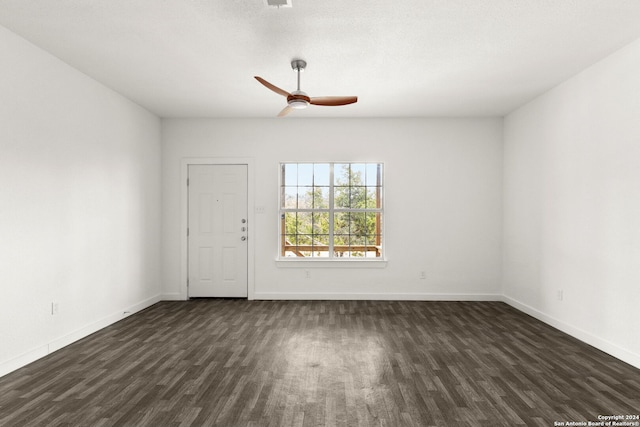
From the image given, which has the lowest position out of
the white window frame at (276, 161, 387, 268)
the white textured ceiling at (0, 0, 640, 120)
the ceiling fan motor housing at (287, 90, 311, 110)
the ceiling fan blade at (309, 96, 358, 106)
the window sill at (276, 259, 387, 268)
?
the window sill at (276, 259, 387, 268)

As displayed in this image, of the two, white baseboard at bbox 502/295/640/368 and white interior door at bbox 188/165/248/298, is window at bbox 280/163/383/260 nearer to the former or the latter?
white interior door at bbox 188/165/248/298

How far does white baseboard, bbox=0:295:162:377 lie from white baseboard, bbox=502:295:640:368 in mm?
5199

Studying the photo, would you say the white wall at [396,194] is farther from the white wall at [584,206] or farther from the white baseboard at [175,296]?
the white wall at [584,206]

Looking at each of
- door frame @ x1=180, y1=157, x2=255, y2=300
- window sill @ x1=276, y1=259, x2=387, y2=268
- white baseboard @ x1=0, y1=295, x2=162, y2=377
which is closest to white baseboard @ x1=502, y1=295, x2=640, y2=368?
window sill @ x1=276, y1=259, x2=387, y2=268

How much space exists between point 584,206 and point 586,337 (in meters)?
1.34

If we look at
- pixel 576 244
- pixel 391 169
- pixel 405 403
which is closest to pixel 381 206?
pixel 391 169

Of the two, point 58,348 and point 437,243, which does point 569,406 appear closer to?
point 437,243

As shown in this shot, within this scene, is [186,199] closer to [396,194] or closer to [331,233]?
[331,233]

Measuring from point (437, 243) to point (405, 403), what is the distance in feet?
12.2

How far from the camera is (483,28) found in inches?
127

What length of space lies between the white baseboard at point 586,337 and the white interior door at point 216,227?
13.5 ft

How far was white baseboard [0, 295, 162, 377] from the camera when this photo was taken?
10.8ft

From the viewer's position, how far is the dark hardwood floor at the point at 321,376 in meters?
2.54

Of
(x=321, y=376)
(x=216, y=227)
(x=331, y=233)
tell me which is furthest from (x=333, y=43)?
(x=216, y=227)
